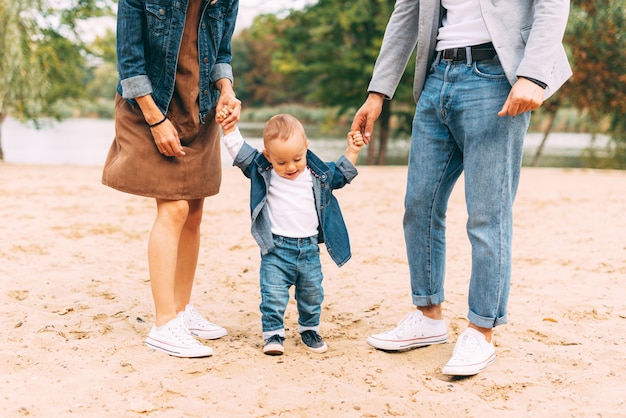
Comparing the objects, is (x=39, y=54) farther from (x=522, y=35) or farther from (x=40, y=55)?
(x=522, y=35)

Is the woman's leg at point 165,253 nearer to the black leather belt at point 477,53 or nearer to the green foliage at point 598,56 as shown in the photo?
the black leather belt at point 477,53

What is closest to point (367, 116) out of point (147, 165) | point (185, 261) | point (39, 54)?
point (147, 165)

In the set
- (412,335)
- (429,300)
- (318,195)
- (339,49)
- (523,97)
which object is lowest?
(412,335)

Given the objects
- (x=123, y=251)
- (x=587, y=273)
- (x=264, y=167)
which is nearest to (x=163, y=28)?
(x=264, y=167)

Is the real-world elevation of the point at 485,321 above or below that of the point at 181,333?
above

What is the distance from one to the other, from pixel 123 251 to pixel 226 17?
2738mm

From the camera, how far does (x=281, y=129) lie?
295 cm

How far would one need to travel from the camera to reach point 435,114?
299cm

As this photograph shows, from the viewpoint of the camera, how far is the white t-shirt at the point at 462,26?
9.08 ft

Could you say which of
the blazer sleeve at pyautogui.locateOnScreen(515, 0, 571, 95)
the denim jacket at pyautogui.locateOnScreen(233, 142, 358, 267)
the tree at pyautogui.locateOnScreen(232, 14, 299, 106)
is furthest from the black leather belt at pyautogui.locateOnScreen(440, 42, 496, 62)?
the tree at pyautogui.locateOnScreen(232, 14, 299, 106)

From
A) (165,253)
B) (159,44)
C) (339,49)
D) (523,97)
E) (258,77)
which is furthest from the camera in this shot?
(258,77)

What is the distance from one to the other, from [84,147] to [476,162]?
22133 millimetres

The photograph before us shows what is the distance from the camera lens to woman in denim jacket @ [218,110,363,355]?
306cm

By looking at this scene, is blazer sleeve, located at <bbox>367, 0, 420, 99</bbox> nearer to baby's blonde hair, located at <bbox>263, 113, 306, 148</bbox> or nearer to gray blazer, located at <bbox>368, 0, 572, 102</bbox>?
gray blazer, located at <bbox>368, 0, 572, 102</bbox>
